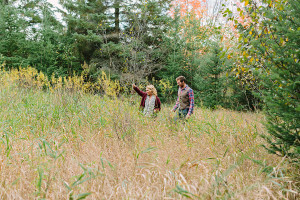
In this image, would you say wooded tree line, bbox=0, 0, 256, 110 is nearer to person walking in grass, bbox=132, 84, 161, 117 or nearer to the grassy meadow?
person walking in grass, bbox=132, 84, 161, 117

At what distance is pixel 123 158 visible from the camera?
2820 millimetres

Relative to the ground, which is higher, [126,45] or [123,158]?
[126,45]

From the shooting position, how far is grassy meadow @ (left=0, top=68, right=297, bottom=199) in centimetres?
202

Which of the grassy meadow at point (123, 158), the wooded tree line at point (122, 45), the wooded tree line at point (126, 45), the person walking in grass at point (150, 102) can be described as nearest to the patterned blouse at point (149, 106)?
the person walking in grass at point (150, 102)

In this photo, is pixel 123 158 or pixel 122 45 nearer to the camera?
pixel 123 158

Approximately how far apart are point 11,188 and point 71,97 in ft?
10.5

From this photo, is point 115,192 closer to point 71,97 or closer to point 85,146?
point 85,146

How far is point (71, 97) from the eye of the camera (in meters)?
5.12

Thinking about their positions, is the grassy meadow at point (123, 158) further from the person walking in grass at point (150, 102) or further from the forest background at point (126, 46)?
the forest background at point (126, 46)

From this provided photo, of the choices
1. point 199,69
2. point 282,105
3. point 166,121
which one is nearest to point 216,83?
point 199,69

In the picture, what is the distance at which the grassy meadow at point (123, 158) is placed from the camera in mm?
2018

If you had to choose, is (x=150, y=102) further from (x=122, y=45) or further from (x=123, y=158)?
(x=122, y=45)

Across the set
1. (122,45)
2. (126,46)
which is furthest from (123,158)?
(122,45)

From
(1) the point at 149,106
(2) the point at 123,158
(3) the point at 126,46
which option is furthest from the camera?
(3) the point at 126,46
